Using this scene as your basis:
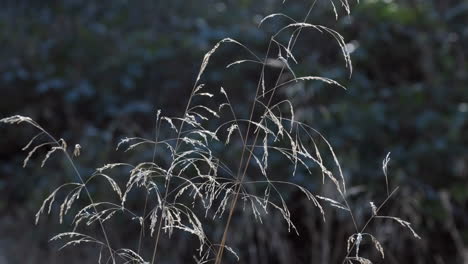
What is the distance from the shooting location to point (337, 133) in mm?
3984

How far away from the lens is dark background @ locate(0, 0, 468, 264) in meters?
3.81

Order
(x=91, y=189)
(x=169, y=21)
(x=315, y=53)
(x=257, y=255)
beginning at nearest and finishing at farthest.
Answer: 1. (x=257, y=255)
2. (x=91, y=189)
3. (x=315, y=53)
4. (x=169, y=21)

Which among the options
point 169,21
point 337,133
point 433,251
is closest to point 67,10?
point 169,21

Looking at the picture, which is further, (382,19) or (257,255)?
(382,19)

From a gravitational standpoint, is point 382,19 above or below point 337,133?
above

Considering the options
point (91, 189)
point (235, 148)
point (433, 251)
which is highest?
point (235, 148)

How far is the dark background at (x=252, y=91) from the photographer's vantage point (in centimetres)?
381

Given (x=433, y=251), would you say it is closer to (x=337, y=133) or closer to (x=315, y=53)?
(x=337, y=133)

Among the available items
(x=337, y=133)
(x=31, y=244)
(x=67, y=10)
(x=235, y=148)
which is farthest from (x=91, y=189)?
(x=67, y=10)

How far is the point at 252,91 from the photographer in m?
4.40

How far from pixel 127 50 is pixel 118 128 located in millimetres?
471

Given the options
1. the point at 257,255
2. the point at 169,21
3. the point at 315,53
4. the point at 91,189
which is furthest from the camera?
the point at 169,21

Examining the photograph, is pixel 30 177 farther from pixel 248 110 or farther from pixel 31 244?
pixel 248 110

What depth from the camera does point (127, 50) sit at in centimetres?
461
